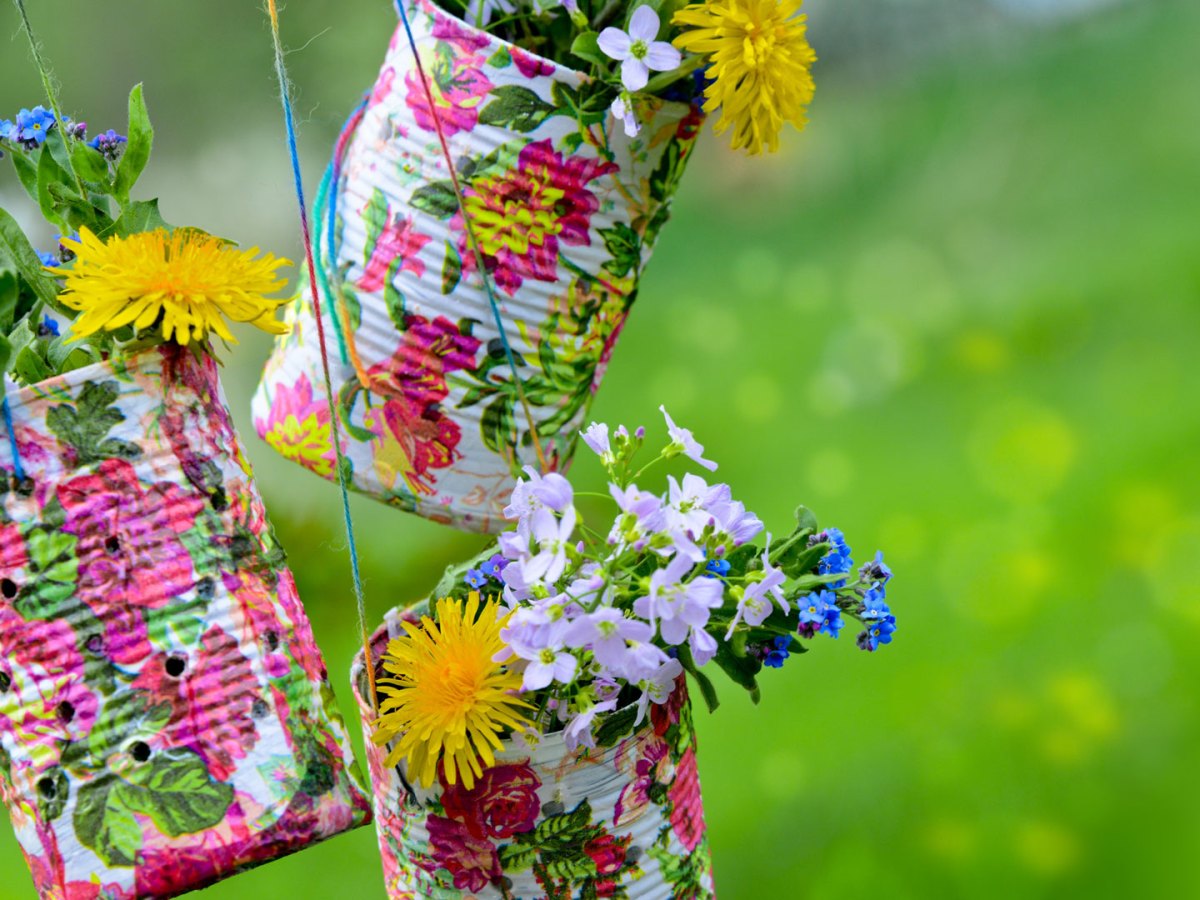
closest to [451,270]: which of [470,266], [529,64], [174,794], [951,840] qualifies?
[470,266]

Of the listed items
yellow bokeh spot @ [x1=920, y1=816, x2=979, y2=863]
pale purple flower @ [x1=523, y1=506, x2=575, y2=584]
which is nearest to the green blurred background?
yellow bokeh spot @ [x1=920, y1=816, x2=979, y2=863]

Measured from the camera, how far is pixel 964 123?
64.6 inches

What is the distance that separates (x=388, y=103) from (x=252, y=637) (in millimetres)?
338

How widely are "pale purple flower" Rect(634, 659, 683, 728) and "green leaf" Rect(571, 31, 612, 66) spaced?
34 cm

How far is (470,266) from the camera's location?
0.85m

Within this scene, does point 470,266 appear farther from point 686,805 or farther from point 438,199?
point 686,805

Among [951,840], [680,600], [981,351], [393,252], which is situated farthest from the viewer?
[981,351]

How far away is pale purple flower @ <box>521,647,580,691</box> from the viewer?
67 cm

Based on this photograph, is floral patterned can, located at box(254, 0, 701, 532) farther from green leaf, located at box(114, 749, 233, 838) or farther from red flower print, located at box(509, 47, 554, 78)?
green leaf, located at box(114, 749, 233, 838)

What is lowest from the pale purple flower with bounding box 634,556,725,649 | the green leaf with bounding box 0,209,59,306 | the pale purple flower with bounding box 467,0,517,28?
the pale purple flower with bounding box 634,556,725,649

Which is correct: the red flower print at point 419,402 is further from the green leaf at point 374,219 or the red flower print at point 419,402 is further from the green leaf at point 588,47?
the green leaf at point 588,47

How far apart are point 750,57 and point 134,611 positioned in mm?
426

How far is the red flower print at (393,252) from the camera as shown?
0.85 metres

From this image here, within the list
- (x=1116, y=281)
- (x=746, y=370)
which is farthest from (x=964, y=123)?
(x=746, y=370)
